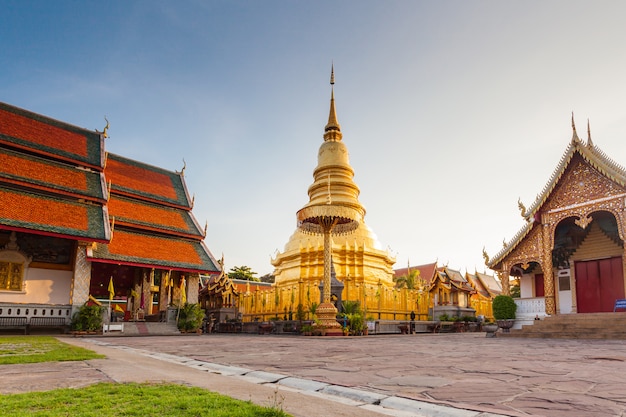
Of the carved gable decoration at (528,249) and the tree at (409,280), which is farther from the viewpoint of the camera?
the tree at (409,280)

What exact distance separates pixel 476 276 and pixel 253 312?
2922cm

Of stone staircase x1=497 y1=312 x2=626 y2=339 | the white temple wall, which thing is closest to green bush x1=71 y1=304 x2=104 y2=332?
the white temple wall

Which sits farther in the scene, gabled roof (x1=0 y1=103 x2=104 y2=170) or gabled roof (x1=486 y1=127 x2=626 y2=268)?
gabled roof (x1=0 y1=103 x2=104 y2=170)

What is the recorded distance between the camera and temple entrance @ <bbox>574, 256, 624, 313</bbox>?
53.5ft

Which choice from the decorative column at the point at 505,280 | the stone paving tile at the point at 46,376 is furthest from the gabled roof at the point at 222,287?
the stone paving tile at the point at 46,376

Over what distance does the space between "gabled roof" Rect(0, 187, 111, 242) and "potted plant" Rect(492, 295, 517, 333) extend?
15.5 metres

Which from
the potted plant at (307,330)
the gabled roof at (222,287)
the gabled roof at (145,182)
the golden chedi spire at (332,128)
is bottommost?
the potted plant at (307,330)

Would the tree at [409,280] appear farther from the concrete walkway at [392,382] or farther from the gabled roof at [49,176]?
the concrete walkway at [392,382]

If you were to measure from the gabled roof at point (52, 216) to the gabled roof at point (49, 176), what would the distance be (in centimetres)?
41

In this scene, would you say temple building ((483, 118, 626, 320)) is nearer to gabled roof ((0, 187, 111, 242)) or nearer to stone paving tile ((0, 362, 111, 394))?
stone paving tile ((0, 362, 111, 394))

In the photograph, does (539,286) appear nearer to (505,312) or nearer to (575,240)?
(575,240)

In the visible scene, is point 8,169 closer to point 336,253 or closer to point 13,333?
point 13,333

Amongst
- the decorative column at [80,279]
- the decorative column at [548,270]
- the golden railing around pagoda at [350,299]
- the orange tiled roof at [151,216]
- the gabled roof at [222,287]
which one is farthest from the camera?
the gabled roof at [222,287]

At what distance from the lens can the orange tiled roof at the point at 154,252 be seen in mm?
19734
